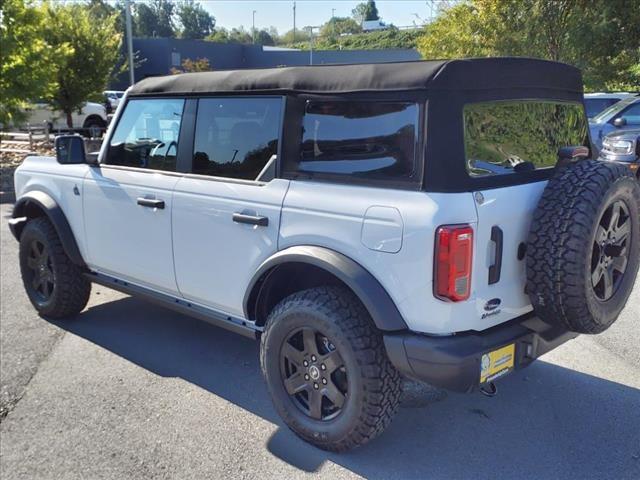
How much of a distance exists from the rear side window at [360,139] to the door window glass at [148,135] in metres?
1.15

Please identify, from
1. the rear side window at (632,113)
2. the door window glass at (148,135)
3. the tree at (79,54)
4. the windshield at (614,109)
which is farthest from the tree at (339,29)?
the door window glass at (148,135)

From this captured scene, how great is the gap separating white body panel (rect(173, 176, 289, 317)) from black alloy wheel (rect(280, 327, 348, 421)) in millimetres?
462

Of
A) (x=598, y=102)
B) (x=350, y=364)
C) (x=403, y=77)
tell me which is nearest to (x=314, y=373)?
(x=350, y=364)

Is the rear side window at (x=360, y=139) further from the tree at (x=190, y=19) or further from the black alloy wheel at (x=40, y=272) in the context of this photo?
the tree at (x=190, y=19)

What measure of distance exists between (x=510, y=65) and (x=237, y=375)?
2.55 m

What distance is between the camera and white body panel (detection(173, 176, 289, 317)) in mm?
3186

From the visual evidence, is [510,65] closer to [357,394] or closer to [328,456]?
[357,394]

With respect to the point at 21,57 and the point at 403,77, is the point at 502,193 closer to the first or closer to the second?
the point at 403,77

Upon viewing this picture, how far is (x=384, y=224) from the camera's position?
2.64 m

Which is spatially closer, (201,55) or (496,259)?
(496,259)

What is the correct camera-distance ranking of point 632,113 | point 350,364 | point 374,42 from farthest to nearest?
1. point 374,42
2. point 632,113
3. point 350,364

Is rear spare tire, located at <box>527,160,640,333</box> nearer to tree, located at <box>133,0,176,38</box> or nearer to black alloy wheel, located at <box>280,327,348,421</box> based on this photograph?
black alloy wheel, located at <box>280,327,348,421</box>

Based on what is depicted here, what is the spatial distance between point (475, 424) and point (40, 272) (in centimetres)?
368

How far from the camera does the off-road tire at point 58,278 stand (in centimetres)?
469
